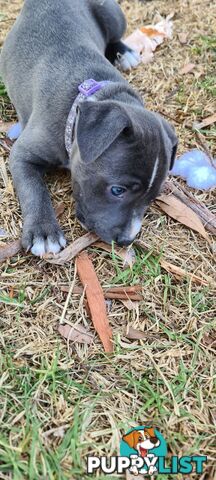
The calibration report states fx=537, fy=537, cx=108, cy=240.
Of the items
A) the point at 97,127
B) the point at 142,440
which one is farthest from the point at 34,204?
the point at 142,440

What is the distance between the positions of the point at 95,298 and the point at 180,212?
1.18 m

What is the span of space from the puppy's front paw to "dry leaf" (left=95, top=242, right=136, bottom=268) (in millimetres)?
294

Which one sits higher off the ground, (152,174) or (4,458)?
(152,174)

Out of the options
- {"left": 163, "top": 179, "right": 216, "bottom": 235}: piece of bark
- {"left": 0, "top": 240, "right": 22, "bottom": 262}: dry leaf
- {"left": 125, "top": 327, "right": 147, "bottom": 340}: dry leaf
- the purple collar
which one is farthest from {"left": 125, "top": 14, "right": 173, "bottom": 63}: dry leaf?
{"left": 125, "top": 327, "right": 147, "bottom": 340}: dry leaf

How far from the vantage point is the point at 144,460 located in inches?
113

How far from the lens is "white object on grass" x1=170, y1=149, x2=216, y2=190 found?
4.67 m

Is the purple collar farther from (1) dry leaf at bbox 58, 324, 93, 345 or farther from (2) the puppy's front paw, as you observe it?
(1) dry leaf at bbox 58, 324, 93, 345

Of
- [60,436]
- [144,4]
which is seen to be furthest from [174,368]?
→ [144,4]

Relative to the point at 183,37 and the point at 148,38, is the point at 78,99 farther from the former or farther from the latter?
the point at 183,37

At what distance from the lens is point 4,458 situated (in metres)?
2.69

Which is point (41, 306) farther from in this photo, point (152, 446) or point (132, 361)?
point (152, 446)

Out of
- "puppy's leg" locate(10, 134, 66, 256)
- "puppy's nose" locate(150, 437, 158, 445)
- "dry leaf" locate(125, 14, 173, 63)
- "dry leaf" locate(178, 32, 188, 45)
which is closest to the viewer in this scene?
"puppy's nose" locate(150, 437, 158, 445)

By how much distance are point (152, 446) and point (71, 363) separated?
680 mm

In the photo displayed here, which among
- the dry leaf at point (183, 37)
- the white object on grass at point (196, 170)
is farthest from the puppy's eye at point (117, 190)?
the dry leaf at point (183, 37)
